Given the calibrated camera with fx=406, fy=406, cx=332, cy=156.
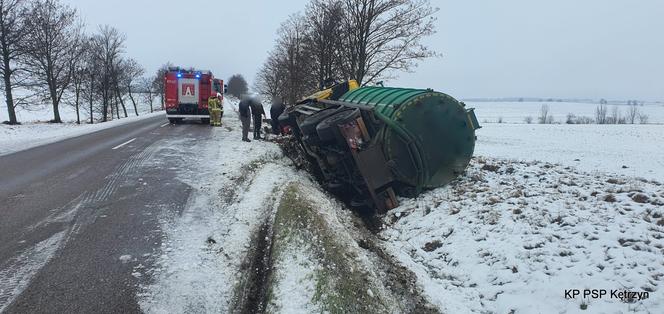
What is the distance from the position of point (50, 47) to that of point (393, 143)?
89.8 ft

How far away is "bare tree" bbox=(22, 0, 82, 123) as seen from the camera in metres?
23.8

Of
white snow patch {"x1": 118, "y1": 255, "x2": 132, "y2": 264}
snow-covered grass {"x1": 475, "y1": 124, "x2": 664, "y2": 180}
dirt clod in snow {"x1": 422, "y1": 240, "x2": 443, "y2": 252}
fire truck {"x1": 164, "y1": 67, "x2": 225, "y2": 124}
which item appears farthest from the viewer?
fire truck {"x1": 164, "y1": 67, "x2": 225, "y2": 124}

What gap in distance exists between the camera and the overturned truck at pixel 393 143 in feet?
21.8

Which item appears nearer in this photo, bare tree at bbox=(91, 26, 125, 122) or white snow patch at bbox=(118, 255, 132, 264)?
white snow patch at bbox=(118, 255, 132, 264)

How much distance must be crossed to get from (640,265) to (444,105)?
3.98m

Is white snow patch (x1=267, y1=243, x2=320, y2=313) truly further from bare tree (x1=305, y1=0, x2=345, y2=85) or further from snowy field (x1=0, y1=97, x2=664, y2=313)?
bare tree (x1=305, y1=0, x2=345, y2=85)

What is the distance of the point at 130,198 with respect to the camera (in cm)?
655

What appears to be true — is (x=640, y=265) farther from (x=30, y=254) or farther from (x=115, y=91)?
(x=115, y=91)

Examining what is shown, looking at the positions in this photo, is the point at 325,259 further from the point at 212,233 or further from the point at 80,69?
the point at 80,69

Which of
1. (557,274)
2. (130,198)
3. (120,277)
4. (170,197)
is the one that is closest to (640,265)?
(557,274)

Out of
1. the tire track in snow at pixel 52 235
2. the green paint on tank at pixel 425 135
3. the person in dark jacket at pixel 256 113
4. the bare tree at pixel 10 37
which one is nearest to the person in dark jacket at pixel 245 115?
the person in dark jacket at pixel 256 113

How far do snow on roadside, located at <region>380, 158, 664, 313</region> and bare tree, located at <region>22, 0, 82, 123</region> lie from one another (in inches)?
1034

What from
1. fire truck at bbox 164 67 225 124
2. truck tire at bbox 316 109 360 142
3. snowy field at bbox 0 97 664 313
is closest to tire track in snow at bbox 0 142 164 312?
snowy field at bbox 0 97 664 313

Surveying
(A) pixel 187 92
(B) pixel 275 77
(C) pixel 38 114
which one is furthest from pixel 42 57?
(C) pixel 38 114
